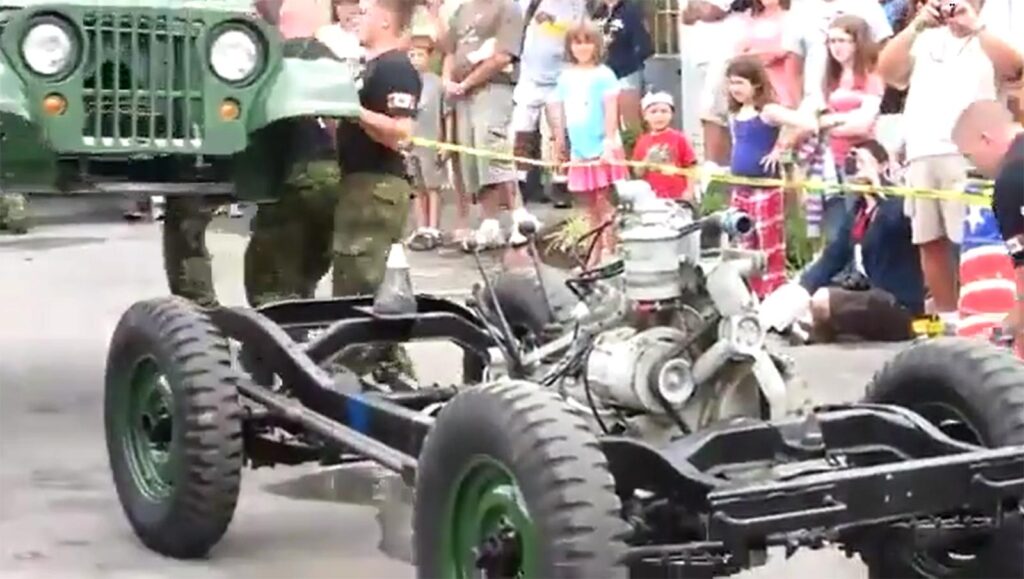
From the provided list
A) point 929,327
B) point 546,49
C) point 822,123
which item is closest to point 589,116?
point 546,49

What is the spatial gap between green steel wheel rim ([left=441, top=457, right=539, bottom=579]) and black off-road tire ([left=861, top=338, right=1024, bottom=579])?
3.60 feet

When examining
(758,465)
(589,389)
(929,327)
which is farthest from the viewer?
(929,327)

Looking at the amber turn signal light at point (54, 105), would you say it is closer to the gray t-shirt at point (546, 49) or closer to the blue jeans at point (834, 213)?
the blue jeans at point (834, 213)

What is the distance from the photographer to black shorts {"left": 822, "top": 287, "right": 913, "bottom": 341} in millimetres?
10008

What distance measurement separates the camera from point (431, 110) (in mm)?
14875

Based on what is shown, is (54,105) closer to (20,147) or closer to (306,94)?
(20,147)

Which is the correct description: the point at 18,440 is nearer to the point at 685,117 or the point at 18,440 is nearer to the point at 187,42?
the point at 187,42

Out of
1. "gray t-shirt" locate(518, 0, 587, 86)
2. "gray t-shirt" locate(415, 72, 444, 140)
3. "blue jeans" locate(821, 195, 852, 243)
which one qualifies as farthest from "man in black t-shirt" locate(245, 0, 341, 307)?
"gray t-shirt" locate(415, 72, 444, 140)

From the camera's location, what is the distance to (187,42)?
7.34m

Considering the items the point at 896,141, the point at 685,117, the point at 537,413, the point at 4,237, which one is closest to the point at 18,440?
the point at 537,413

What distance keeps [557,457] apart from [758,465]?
0.71 m

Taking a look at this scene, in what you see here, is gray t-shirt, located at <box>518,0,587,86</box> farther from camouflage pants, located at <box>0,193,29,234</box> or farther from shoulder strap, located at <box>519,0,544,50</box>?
camouflage pants, located at <box>0,193,29,234</box>

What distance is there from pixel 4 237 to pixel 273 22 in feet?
28.2

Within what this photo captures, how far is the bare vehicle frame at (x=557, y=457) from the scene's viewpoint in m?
4.26
